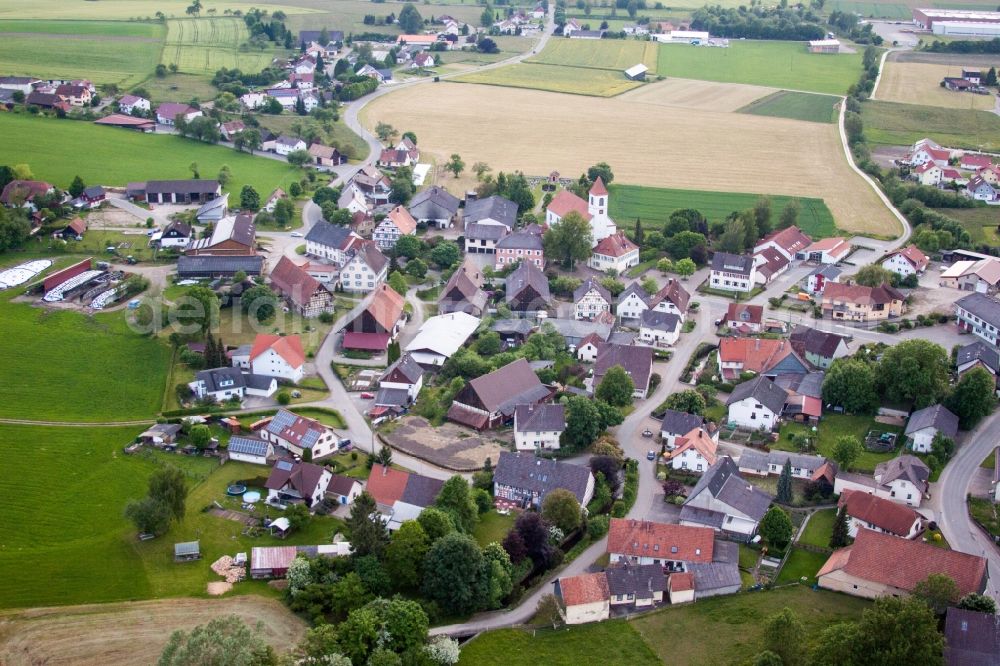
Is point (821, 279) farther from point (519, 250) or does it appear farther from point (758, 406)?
point (519, 250)

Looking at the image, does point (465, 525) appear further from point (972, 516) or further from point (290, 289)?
point (290, 289)

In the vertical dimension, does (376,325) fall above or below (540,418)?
above

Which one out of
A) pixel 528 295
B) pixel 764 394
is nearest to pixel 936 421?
pixel 764 394

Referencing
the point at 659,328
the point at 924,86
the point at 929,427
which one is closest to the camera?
the point at 929,427

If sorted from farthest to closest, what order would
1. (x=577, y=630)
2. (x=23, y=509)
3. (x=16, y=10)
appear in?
(x=16, y=10) < (x=23, y=509) < (x=577, y=630)

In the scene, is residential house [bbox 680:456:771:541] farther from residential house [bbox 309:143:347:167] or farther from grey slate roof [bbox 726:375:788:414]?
residential house [bbox 309:143:347:167]

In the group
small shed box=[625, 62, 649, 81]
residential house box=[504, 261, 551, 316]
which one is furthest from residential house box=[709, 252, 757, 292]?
small shed box=[625, 62, 649, 81]

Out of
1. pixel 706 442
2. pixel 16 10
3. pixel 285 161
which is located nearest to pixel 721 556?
pixel 706 442
